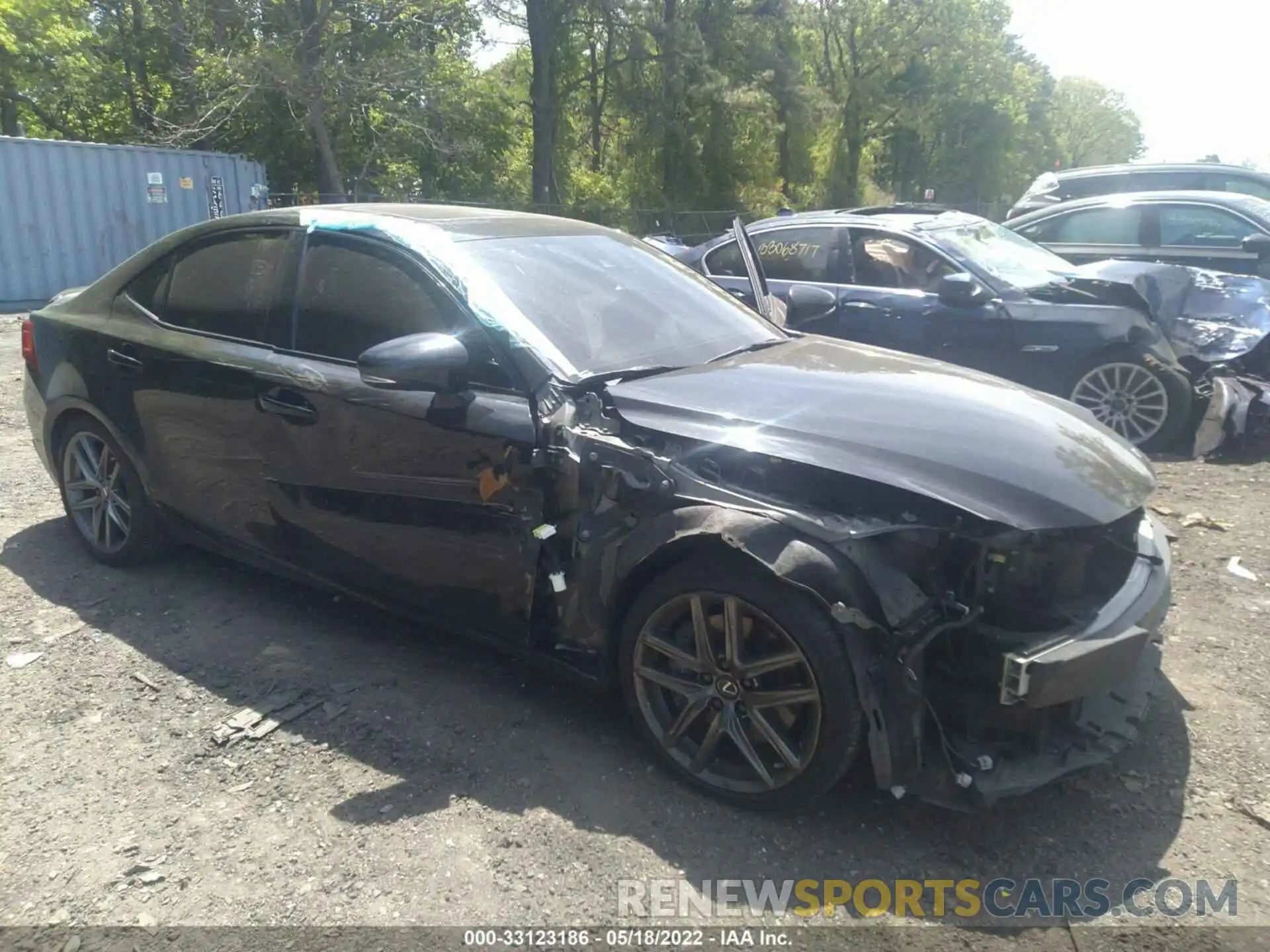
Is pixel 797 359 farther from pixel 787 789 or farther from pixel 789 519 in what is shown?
pixel 787 789

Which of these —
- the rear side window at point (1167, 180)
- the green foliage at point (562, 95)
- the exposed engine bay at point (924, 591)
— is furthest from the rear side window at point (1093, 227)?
the green foliage at point (562, 95)

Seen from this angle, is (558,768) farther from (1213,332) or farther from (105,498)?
(1213,332)

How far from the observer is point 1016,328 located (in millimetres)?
6430

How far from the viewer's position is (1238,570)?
4.66 meters

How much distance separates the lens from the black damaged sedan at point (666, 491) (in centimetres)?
258

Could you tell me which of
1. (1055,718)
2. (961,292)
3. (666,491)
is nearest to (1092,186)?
(961,292)

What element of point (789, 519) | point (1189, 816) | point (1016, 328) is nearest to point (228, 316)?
point (789, 519)

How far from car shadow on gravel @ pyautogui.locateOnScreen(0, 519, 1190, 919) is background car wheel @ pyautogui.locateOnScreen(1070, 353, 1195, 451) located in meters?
3.45

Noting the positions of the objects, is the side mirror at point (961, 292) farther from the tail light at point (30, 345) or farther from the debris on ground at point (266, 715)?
the tail light at point (30, 345)

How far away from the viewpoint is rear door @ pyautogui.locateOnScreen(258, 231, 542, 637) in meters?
3.09

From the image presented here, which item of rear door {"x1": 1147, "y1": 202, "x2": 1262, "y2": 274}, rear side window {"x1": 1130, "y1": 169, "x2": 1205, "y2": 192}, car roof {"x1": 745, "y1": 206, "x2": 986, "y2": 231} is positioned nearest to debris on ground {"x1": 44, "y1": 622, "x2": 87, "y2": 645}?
car roof {"x1": 745, "y1": 206, "x2": 986, "y2": 231}

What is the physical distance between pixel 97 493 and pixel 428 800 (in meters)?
2.69

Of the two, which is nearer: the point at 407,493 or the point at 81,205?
the point at 407,493

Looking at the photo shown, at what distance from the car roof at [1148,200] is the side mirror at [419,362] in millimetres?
7900
